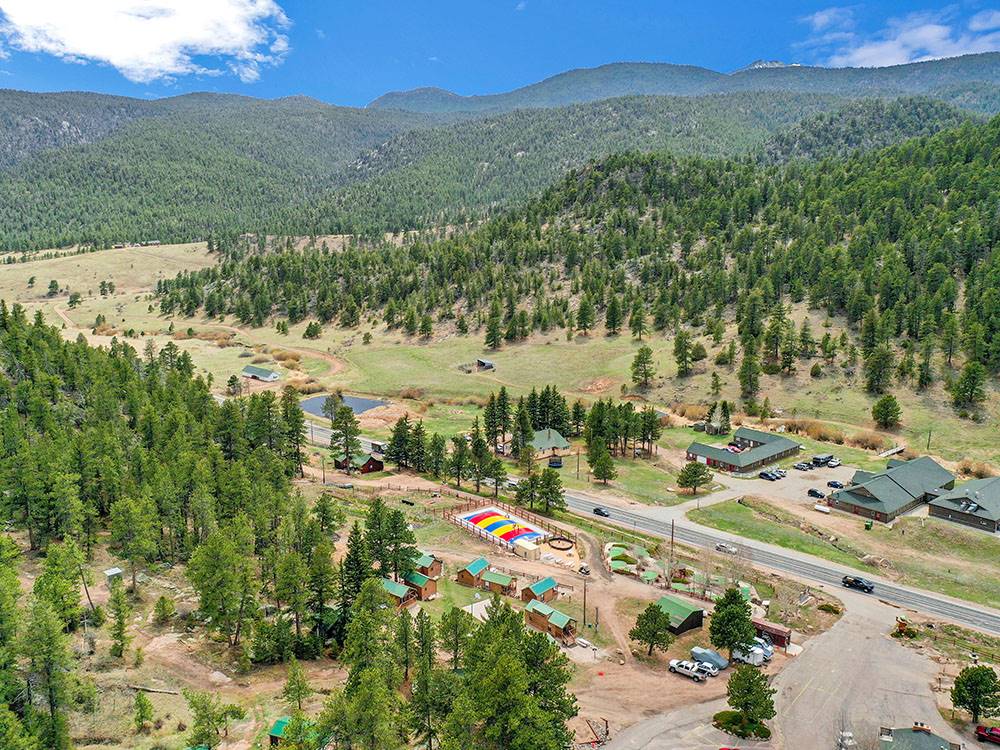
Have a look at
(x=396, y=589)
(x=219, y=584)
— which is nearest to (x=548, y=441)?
(x=396, y=589)

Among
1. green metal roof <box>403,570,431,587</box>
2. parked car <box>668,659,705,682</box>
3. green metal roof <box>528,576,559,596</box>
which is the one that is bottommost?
parked car <box>668,659,705,682</box>

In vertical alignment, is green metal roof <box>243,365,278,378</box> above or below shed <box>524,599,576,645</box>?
above

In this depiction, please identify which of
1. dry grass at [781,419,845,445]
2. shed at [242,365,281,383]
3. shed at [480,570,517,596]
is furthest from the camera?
shed at [242,365,281,383]

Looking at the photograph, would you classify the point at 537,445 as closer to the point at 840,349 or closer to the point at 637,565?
the point at 637,565

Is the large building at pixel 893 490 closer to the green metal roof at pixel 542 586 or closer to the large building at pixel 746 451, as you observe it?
the large building at pixel 746 451

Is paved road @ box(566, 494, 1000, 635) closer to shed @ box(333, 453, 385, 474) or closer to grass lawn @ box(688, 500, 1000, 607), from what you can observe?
grass lawn @ box(688, 500, 1000, 607)

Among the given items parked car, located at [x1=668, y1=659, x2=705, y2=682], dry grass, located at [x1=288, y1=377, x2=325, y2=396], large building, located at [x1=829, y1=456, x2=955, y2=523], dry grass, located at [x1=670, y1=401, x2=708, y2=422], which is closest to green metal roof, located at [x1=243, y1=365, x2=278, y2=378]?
dry grass, located at [x1=288, y1=377, x2=325, y2=396]

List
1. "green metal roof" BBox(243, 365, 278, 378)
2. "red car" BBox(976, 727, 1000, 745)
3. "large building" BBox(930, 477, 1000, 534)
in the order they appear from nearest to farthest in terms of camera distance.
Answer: "red car" BBox(976, 727, 1000, 745) < "large building" BBox(930, 477, 1000, 534) < "green metal roof" BBox(243, 365, 278, 378)

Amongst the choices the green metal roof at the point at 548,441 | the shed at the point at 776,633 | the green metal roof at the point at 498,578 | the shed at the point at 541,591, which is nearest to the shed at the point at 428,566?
the green metal roof at the point at 498,578
